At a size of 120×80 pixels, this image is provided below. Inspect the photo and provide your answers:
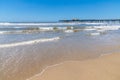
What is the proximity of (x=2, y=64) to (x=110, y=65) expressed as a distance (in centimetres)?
390

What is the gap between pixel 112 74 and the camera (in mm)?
5535

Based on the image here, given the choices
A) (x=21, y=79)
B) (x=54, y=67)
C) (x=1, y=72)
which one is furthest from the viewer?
(x=54, y=67)

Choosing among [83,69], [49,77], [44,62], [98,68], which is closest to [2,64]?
[44,62]

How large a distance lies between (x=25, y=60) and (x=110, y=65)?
3366 mm

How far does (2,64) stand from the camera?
7.03m

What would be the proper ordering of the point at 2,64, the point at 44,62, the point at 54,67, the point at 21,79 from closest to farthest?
1. the point at 21,79
2. the point at 54,67
3. the point at 2,64
4. the point at 44,62

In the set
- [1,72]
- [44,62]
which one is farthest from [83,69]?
[1,72]

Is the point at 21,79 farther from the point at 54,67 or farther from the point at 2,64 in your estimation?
the point at 2,64

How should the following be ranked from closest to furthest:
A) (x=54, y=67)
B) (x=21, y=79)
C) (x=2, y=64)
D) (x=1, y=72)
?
(x=21, y=79)
(x=1, y=72)
(x=54, y=67)
(x=2, y=64)

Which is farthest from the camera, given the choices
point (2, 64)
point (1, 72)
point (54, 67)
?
point (2, 64)

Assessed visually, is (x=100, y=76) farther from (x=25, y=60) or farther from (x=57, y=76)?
(x=25, y=60)

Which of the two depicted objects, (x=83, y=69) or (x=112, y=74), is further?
(x=83, y=69)

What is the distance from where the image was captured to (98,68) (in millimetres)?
6254

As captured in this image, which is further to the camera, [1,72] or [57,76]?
[1,72]
